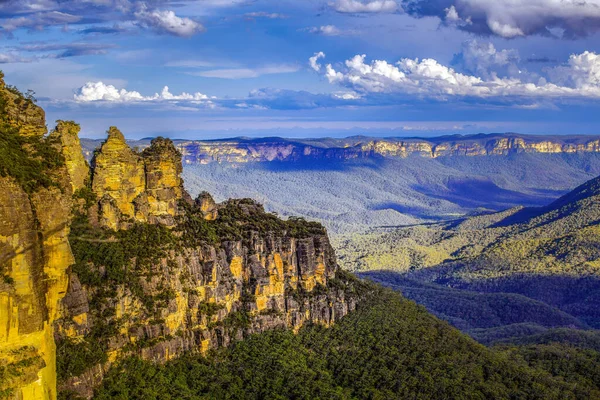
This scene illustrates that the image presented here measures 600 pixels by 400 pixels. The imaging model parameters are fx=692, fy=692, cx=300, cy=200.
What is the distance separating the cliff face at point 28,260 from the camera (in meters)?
22.4

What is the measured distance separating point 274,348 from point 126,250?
1510 centimetres

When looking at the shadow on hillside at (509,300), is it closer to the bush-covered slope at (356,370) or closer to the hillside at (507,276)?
the hillside at (507,276)

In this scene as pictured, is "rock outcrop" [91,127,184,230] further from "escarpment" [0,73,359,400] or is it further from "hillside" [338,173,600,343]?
"hillside" [338,173,600,343]

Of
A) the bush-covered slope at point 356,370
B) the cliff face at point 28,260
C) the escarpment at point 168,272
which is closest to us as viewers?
the cliff face at point 28,260

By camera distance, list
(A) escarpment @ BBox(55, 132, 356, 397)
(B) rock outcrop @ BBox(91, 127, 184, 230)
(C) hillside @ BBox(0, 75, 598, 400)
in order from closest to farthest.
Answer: (C) hillside @ BBox(0, 75, 598, 400), (A) escarpment @ BBox(55, 132, 356, 397), (B) rock outcrop @ BBox(91, 127, 184, 230)

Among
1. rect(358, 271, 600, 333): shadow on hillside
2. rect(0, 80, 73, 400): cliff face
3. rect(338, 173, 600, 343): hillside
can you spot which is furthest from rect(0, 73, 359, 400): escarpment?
rect(358, 271, 600, 333): shadow on hillside

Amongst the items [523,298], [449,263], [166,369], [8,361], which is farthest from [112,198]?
[449,263]

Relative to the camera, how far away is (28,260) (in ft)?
77.2

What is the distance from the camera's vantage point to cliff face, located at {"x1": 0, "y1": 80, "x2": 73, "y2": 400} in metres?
22.4

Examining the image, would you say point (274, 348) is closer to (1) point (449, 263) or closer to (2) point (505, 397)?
(2) point (505, 397)

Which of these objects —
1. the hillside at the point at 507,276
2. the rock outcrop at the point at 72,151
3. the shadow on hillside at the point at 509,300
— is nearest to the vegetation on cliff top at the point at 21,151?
the rock outcrop at the point at 72,151

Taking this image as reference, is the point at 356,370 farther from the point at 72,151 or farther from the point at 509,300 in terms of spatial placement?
the point at 509,300

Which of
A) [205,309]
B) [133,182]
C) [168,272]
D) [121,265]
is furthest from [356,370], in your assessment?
[133,182]

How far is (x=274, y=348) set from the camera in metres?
55.5
